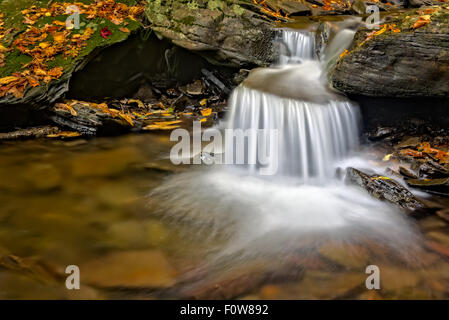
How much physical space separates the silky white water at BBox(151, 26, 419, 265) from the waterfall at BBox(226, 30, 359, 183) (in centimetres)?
2

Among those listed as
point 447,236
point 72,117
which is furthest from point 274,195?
point 72,117

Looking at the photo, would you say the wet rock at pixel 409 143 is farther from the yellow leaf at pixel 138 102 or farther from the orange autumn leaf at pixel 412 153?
the yellow leaf at pixel 138 102

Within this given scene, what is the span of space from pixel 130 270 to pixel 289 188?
2.91 meters

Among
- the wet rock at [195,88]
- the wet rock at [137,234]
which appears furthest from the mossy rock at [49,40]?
the wet rock at [137,234]

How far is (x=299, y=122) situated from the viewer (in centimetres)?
570

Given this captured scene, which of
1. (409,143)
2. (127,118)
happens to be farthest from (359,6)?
(127,118)

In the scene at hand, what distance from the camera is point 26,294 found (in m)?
2.54

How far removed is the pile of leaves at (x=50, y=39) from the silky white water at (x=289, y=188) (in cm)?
311

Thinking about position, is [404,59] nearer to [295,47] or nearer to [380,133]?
[380,133]

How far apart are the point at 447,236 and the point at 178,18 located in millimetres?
6285

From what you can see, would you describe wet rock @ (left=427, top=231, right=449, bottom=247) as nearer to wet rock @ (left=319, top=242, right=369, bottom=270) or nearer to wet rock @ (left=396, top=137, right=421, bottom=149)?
wet rock @ (left=319, top=242, right=369, bottom=270)

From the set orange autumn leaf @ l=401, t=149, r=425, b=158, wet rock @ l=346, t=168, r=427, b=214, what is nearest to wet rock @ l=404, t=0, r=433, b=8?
orange autumn leaf @ l=401, t=149, r=425, b=158

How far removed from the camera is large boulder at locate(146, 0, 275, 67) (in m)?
6.80
